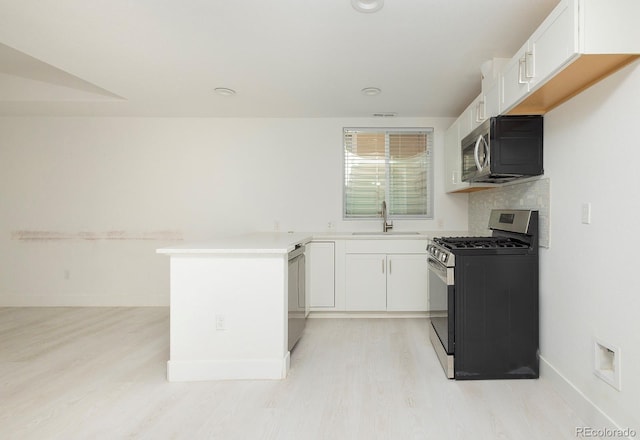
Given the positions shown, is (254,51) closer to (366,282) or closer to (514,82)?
(514,82)

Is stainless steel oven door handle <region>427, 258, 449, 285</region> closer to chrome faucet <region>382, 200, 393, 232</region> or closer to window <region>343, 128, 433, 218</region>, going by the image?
chrome faucet <region>382, 200, 393, 232</region>

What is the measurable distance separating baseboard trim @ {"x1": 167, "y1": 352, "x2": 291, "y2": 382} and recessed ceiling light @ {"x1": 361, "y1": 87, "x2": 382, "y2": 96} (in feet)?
8.18

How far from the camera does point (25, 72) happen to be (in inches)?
130

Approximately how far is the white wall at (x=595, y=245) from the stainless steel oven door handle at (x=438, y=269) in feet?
2.07

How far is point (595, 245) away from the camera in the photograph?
1.70 meters

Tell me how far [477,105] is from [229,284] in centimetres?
236

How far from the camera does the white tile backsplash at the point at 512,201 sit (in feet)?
7.23

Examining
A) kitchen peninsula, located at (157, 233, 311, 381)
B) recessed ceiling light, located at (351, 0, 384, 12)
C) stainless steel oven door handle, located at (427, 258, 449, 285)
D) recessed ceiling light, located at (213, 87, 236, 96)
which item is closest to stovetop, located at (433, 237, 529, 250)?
stainless steel oven door handle, located at (427, 258, 449, 285)

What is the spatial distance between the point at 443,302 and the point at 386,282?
119 centimetres

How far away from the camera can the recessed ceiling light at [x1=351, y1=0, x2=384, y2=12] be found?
6.05 feet

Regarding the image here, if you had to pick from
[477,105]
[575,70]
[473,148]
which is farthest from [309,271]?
[575,70]

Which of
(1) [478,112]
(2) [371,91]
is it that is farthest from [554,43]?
(2) [371,91]

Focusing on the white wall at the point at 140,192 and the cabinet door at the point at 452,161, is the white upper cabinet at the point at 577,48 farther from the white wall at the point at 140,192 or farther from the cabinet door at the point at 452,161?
the white wall at the point at 140,192
